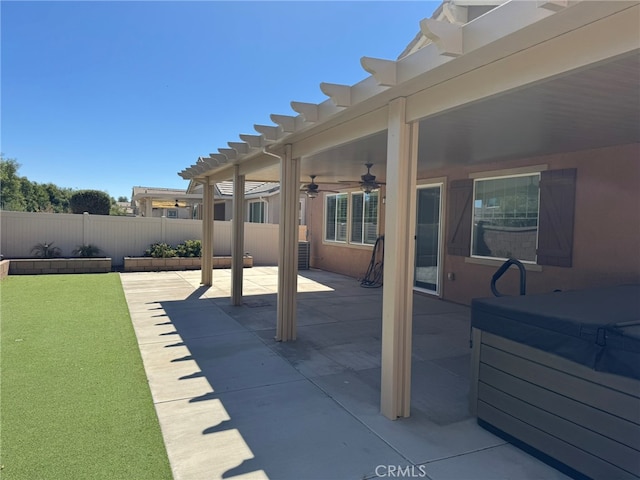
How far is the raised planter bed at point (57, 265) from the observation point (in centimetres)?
1041

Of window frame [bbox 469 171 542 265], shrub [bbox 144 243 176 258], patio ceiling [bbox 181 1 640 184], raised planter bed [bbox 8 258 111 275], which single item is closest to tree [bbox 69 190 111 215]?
shrub [bbox 144 243 176 258]

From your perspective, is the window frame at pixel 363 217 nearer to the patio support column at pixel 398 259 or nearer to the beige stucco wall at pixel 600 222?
the beige stucco wall at pixel 600 222

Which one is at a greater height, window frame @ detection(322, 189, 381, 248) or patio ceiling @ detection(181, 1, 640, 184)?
patio ceiling @ detection(181, 1, 640, 184)

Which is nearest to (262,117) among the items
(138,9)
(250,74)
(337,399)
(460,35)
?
(460,35)

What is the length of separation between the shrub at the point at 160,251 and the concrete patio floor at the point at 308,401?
5763 millimetres

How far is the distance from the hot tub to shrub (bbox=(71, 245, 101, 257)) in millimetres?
11827

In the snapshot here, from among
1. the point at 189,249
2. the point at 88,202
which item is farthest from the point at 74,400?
the point at 88,202

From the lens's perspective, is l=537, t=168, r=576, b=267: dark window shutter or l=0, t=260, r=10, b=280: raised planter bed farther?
l=0, t=260, r=10, b=280: raised planter bed

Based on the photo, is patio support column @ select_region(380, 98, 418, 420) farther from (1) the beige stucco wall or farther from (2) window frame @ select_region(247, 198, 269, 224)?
(2) window frame @ select_region(247, 198, 269, 224)

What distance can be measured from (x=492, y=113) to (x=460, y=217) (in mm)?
4224

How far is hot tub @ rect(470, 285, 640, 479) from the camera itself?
7.24 feet

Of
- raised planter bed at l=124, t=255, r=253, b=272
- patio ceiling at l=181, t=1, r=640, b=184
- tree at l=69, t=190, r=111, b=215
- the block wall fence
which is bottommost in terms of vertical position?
raised planter bed at l=124, t=255, r=253, b=272

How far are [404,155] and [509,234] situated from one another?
15.0 feet

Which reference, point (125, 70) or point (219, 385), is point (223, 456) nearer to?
point (219, 385)
